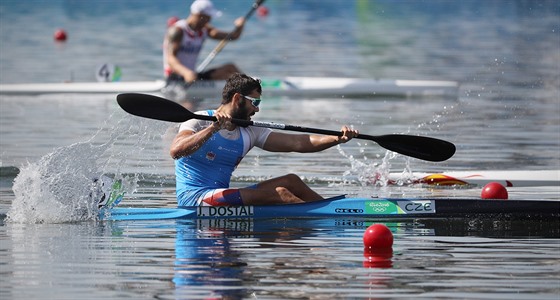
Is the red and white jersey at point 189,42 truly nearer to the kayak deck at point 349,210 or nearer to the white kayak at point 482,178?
the white kayak at point 482,178

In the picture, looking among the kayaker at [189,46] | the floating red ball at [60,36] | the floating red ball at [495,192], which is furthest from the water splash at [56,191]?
the floating red ball at [60,36]

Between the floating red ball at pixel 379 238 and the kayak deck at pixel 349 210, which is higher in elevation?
the kayak deck at pixel 349 210

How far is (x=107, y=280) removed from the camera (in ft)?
32.1

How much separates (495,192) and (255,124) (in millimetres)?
2891

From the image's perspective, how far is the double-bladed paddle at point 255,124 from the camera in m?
12.6

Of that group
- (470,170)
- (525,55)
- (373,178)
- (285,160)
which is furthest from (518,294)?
(525,55)

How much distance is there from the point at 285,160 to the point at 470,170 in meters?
2.43

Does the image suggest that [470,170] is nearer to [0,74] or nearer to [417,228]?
[417,228]

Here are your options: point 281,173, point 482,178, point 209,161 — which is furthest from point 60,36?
point 209,161

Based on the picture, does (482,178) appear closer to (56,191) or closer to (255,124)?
(255,124)

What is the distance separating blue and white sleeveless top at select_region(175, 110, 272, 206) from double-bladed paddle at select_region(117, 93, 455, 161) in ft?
0.55

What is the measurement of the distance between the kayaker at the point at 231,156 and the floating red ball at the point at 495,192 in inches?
84.4

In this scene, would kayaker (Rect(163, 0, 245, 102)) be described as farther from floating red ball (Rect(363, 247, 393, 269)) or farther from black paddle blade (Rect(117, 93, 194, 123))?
Result: floating red ball (Rect(363, 247, 393, 269))

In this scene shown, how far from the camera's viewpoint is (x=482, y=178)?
51.3 ft
